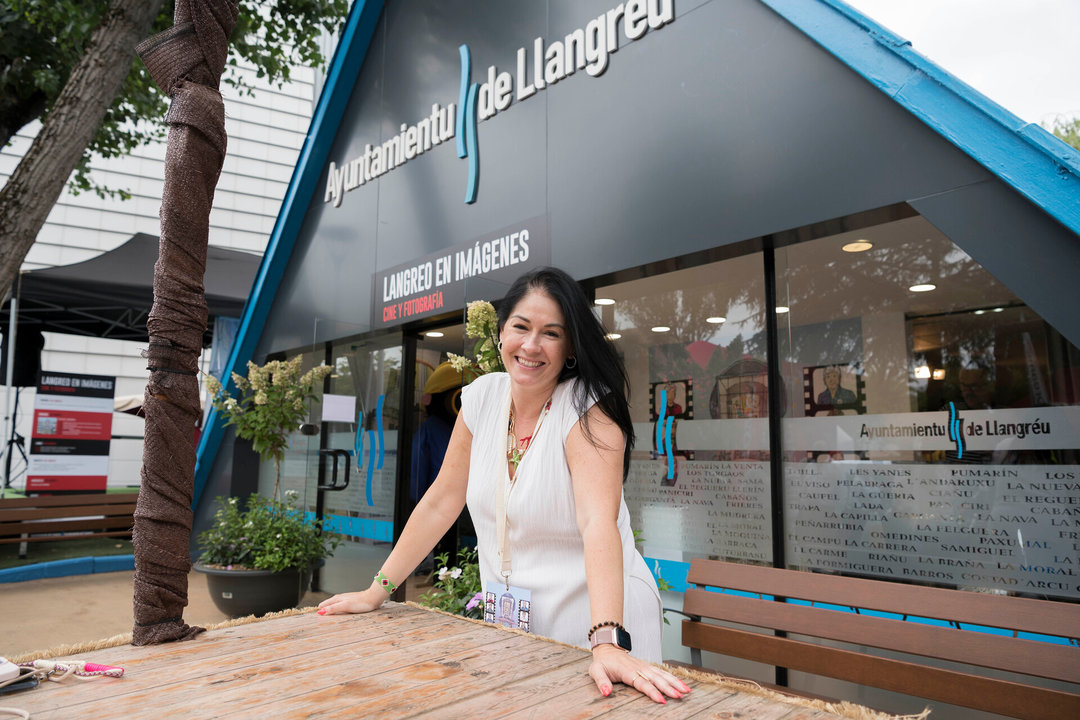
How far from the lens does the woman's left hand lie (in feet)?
4.08

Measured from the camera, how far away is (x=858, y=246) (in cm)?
357

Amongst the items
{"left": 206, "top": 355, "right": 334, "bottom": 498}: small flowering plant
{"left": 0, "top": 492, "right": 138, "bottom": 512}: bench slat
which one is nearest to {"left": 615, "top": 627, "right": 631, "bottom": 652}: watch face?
{"left": 206, "top": 355, "right": 334, "bottom": 498}: small flowering plant

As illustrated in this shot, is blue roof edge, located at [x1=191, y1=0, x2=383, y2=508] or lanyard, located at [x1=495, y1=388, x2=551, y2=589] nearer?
lanyard, located at [x1=495, y1=388, x2=551, y2=589]

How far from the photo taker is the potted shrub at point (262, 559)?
5.51 metres

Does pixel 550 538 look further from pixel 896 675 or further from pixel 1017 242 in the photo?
pixel 1017 242

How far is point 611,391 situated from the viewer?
6.30 feet

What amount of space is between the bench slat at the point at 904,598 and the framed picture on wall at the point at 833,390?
1.07 meters

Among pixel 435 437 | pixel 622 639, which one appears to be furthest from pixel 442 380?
pixel 622 639

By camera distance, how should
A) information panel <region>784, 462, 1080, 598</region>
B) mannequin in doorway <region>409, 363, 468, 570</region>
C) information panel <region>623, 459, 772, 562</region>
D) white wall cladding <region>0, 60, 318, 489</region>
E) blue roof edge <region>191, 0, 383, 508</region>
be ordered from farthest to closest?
white wall cladding <region>0, 60, 318, 489</region> < blue roof edge <region>191, 0, 383, 508</region> < mannequin in doorway <region>409, 363, 468, 570</region> < information panel <region>623, 459, 772, 562</region> < information panel <region>784, 462, 1080, 598</region>

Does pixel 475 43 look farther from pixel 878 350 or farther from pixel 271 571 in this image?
pixel 271 571

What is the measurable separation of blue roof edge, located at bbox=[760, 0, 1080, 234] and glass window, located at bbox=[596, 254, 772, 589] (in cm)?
112

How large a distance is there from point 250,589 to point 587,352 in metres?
4.71

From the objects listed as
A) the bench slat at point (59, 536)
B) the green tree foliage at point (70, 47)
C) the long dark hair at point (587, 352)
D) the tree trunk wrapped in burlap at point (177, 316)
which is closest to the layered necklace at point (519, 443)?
the long dark hair at point (587, 352)

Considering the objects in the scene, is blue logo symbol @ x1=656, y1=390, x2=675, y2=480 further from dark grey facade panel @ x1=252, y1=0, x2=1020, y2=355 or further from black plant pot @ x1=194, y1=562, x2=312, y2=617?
black plant pot @ x1=194, y1=562, x2=312, y2=617
